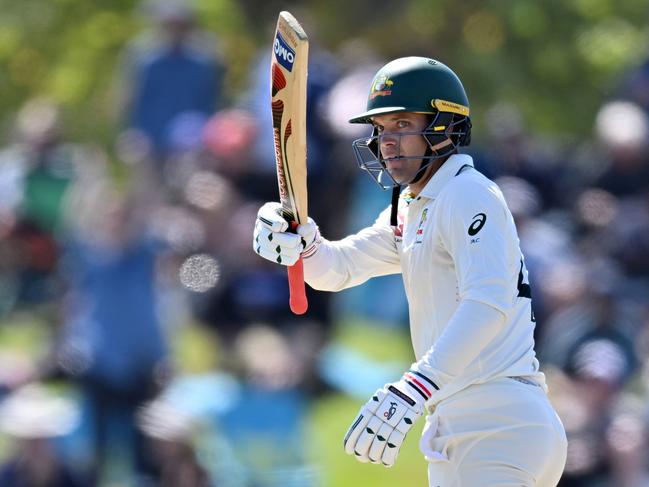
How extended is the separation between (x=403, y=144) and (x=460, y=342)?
870 mm

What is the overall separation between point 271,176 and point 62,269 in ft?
5.42

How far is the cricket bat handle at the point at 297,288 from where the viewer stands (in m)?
5.53

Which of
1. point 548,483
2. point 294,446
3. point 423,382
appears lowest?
point 294,446

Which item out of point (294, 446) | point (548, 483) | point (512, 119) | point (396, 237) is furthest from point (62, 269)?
point (548, 483)

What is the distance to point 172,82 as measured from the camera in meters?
10.2

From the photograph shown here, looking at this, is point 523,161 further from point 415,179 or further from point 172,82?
point 415,179

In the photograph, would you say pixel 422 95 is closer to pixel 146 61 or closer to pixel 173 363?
pixel 173 363

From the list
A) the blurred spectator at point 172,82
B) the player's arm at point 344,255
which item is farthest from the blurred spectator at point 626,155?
the player's arm at point 344,255

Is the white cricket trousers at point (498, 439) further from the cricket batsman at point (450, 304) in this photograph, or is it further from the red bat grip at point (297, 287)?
the red bat grip at point (297, 287)

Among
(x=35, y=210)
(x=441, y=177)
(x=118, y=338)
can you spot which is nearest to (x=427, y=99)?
(x=441, y=177)

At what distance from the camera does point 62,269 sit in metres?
9.84

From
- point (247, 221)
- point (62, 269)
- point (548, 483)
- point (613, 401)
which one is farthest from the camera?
point (62, 269)

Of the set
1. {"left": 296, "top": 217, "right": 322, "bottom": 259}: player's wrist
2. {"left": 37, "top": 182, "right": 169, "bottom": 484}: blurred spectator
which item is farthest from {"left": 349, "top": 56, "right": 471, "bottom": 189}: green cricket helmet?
{"left": 37, "top": 182, "right": 169, "bottom": 484}: blurred spectator

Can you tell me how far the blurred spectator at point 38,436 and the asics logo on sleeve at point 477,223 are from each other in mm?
4341
